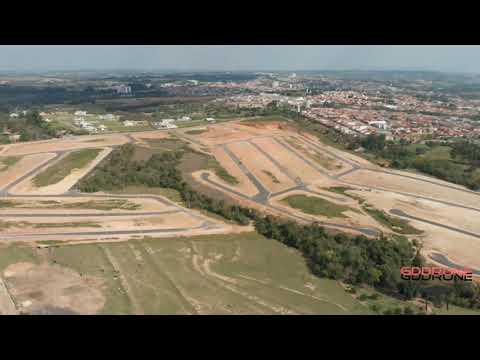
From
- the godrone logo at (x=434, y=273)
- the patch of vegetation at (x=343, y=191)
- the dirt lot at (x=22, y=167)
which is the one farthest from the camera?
the dirt lot at (x=22, y=167)

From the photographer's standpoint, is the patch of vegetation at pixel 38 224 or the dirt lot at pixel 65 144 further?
the dirt lot at pixel 65 144

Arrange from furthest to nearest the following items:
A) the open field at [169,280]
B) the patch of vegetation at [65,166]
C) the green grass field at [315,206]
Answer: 1. the patch of vegetation at [65,166]
2. the green grass field at [315,206]
3. the open field at [169,280]

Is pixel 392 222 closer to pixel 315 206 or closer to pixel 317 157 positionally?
pixel 315 206

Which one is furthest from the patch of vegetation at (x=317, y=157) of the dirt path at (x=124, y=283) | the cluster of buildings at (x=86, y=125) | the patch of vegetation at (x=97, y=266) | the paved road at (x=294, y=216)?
the cluster of buildings at (x=86, y=125)

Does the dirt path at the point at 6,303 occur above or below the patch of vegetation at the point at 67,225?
below

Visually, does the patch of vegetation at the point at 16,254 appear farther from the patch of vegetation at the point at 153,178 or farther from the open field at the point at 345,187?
the open field at the point at 345,187

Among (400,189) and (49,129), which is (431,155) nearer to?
(400,189)
